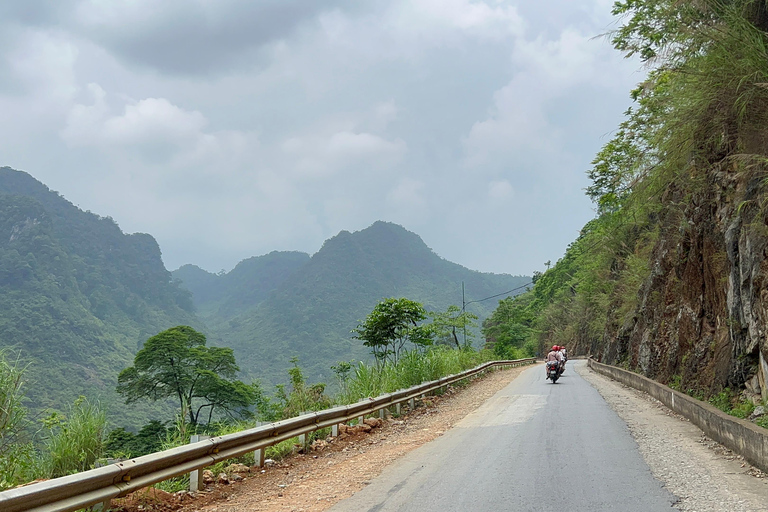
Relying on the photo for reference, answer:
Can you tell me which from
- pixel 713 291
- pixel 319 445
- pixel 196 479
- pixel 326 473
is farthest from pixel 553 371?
pixel 196 479

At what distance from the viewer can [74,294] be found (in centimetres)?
12812

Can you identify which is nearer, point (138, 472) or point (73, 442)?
point (138, 472)

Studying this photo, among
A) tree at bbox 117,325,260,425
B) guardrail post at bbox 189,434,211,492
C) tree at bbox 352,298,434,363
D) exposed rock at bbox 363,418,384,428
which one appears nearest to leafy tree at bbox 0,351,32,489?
guardrail post at bbox 189,434,211,492

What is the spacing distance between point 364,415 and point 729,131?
9.55 metres

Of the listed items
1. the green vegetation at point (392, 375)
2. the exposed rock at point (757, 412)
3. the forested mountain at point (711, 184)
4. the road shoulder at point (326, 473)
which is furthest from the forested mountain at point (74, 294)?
the exposed rock at point (757, 412)

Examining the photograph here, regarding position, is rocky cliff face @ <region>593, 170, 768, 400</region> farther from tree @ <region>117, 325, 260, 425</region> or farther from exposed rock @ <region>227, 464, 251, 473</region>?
tree @ <region>117, 325, 260, 425</region>

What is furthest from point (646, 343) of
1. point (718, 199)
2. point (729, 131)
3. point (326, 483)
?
point (326, 483)

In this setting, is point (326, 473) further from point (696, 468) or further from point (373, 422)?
point (696, 468)

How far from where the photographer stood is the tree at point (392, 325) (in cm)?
2541

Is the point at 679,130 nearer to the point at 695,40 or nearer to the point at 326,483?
the point at 695,40

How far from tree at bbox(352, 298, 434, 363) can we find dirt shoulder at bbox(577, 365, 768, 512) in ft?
45.8

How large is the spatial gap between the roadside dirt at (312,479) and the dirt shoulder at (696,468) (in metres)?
3.53

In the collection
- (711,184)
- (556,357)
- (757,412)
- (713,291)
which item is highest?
(711,184)

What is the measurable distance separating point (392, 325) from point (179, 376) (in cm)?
3296
